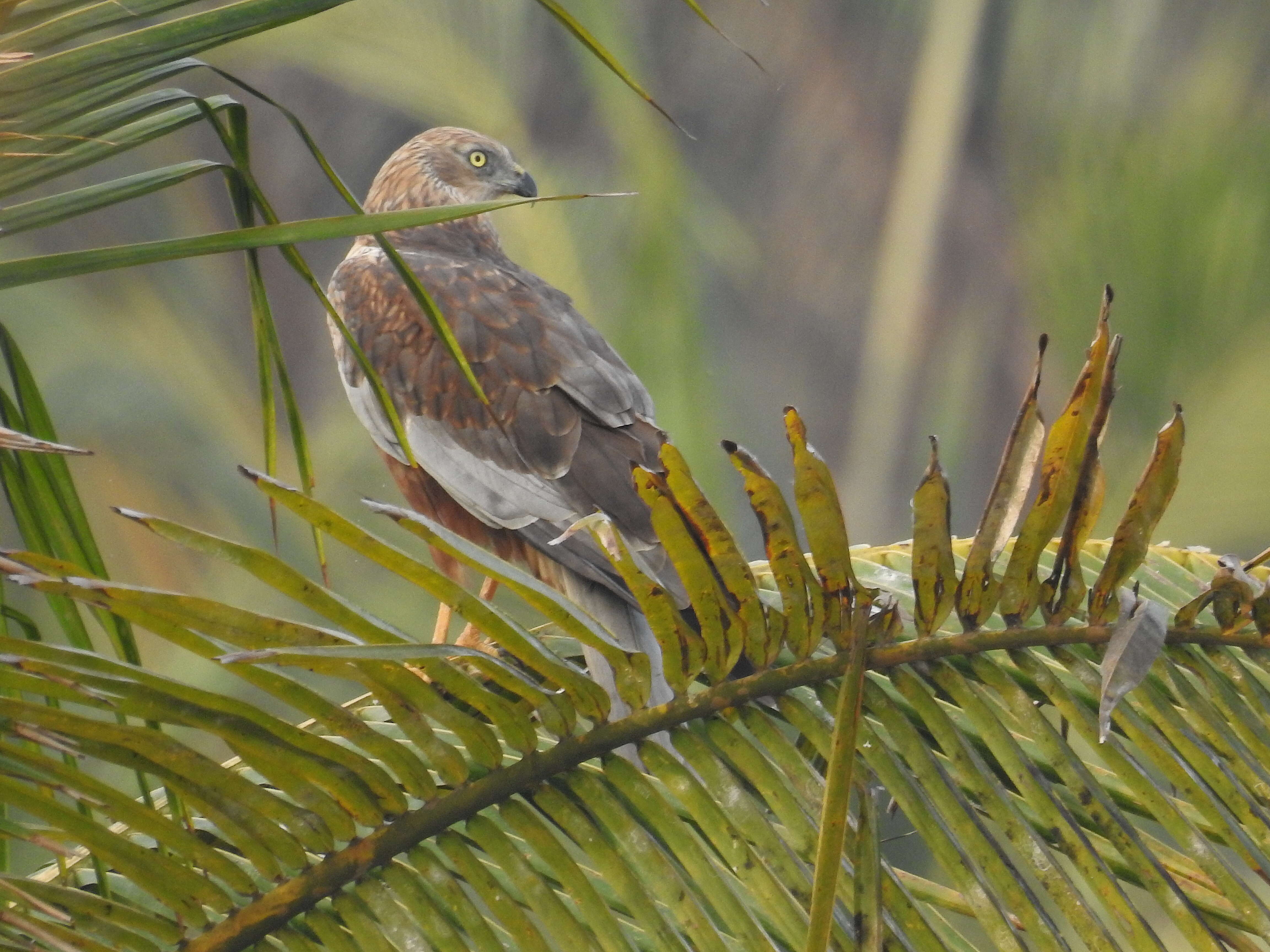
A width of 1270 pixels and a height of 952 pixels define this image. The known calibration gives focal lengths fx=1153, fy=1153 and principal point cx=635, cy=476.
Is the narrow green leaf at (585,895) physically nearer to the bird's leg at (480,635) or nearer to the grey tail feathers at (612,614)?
the grey tail feathers at (612,614)

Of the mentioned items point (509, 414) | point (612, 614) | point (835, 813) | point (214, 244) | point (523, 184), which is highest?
point (523, 184)

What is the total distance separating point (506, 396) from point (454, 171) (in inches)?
30.4

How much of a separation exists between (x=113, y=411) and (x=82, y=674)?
2.62 m

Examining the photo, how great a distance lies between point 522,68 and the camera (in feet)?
9.71

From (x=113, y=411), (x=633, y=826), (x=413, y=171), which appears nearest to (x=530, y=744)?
(x=633, y=826)

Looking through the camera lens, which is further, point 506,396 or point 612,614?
point 506,396

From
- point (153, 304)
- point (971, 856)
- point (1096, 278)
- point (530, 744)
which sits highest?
point (153, 304)

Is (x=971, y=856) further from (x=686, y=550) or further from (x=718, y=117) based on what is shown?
(x=718, y=117)

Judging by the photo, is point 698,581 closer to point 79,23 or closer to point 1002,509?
point 1002,509

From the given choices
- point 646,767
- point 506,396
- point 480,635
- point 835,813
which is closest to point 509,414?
point 506,396

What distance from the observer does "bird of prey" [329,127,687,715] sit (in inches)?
58.0

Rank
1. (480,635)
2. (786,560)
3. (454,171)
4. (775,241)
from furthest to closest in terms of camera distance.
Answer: (775,241) → (454,171) → (480,635) → (786,560)

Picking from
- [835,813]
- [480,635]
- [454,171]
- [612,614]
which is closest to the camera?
[835,813]

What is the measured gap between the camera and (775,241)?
308 centimetres
